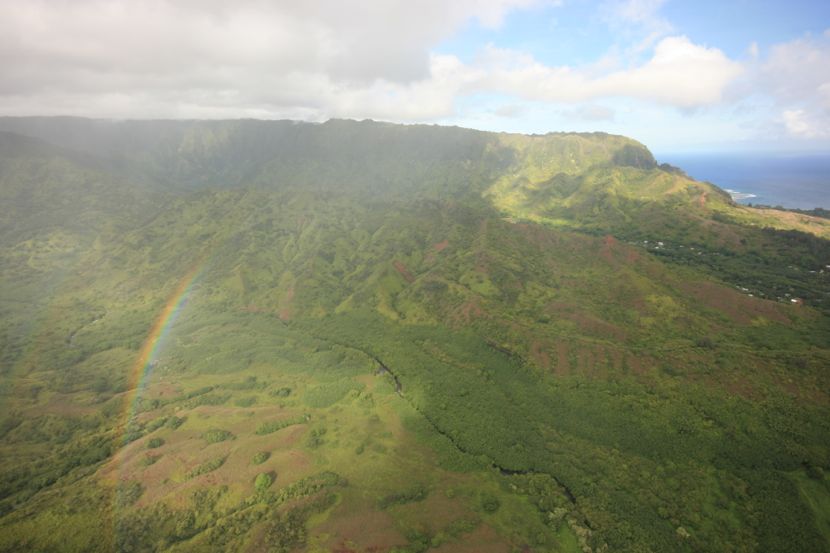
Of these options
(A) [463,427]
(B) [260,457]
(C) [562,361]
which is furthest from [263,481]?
(C) [562,361]

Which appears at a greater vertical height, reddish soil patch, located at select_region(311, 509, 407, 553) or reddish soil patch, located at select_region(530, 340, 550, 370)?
reddish soil patch, located at select_region(530, 340, 550, 370)

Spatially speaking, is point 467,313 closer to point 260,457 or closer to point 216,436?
point 260,457

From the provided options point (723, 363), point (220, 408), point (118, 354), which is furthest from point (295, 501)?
point (118, 354)

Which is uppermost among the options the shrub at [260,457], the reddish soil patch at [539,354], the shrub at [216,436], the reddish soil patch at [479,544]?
the reddish soil patch at [539,354]

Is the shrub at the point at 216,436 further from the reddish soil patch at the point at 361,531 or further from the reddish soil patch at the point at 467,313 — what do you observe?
the reddish soil patch at the point at 467,313

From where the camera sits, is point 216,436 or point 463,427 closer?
point 216,436

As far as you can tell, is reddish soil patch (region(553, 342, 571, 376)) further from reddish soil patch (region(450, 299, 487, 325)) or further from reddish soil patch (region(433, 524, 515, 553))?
reddish soil patch (region(433, 524, 515, 553))

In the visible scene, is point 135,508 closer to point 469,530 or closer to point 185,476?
point 185,476

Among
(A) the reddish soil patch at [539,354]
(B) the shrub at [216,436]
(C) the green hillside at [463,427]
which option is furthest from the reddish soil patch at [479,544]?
(A) the reddish soil patch at [539,354]

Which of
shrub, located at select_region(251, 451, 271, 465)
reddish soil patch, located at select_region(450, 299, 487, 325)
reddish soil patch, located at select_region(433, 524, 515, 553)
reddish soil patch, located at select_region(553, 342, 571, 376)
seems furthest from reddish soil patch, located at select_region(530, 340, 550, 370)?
shrub, located at select_region(251, 451, 271, 465)

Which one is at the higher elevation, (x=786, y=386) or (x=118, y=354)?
(x=786, y=386)

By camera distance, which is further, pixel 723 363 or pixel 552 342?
pixel 552 342
